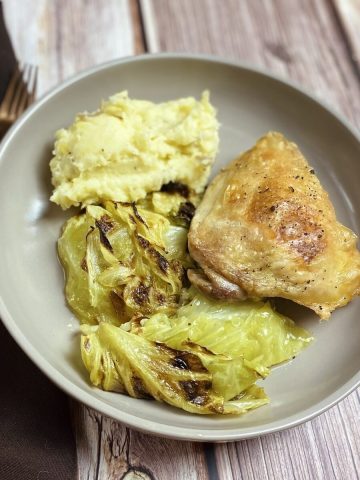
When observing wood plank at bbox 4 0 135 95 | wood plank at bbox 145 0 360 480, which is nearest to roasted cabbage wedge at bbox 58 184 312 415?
wood plank at bbox 4 0 135 95

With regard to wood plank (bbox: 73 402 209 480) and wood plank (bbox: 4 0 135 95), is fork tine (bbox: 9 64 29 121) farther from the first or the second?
wood plank (bbox: 73 402 209 480)

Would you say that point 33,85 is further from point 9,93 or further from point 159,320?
point 159,320

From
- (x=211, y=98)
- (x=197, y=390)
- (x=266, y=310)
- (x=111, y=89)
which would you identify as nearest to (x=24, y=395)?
(x=197, y=390)

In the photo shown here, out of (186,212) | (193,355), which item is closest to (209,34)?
(186,212)

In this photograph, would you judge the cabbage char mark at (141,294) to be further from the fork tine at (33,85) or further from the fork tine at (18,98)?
the fork tine at (33,85)

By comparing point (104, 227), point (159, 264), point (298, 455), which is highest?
point (104, 227)
